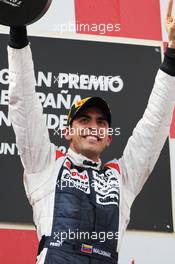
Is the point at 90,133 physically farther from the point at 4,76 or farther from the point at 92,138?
the point at 4,76

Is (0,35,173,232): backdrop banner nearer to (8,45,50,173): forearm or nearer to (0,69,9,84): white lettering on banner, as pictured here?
(0,69,9,84): white lettering on banner

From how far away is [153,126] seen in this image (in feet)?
3.88

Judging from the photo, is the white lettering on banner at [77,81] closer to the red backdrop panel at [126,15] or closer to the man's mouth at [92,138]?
the red backdrop panel at [126,15]

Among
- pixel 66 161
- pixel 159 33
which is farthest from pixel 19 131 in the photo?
pixel 159 33

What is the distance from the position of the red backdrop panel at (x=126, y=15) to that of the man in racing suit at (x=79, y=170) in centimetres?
55

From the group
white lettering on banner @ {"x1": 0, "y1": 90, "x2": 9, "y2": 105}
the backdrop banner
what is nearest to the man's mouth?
the backdrop banner

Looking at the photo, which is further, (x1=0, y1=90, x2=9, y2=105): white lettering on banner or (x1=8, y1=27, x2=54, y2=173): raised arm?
(x1=0, y1=90, x2=9, y2=105): white lettering on banner

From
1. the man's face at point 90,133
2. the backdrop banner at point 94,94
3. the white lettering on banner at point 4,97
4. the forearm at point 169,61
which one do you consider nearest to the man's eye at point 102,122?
the man's face at point 90,133

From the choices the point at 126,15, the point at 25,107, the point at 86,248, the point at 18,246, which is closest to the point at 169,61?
the point at 25,107

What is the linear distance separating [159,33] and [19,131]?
0.83 meters

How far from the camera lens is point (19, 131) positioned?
1.12 m

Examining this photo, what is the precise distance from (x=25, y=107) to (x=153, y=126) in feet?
1.05

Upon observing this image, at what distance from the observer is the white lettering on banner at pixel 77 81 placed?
161 centimetres

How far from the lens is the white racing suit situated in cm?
109
